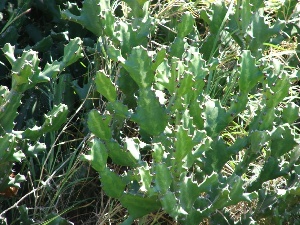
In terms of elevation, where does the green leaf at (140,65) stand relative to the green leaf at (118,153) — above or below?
above

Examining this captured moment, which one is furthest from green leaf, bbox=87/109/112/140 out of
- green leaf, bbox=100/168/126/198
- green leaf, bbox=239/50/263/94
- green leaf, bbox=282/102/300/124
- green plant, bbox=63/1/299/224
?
green leaf, bbox=282/102/300/124

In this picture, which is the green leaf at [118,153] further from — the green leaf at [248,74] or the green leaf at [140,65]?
the green leaf at [248,74]

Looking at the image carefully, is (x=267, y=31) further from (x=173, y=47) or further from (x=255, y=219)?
(x=255, y=219)

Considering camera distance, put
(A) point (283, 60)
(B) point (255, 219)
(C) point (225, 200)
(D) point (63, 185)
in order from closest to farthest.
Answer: (C) point (225, 200), (B) point (255, 219), (D) point (63, 185), (A) point (283, 60)

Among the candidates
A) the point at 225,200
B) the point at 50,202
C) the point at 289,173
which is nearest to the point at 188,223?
the point at 225,200

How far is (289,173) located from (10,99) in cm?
108

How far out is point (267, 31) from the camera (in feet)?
8.57

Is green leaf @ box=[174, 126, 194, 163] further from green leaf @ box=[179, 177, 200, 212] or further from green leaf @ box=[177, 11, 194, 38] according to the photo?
green leaf @ box=[177, 11, 194, 38]

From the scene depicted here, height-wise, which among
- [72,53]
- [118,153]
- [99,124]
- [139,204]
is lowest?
[139,204]

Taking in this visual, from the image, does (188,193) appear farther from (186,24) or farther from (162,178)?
(186,24)

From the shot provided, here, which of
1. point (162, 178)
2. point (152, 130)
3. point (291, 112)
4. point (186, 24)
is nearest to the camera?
point (162, 178)

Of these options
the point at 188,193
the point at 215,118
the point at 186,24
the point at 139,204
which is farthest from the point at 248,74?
the point at 139,204

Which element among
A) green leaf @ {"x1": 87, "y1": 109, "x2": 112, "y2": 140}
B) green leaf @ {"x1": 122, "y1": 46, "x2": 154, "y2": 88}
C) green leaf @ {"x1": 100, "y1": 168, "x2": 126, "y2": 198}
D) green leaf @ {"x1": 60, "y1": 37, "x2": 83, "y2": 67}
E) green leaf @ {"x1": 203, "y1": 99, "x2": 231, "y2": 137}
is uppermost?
green leaf @ {"x1": 122, "y1": 46, "x2": 154, "y2": 88}

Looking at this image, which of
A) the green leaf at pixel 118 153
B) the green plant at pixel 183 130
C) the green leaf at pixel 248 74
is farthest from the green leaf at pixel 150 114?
the green leaf at pixel 248 74
